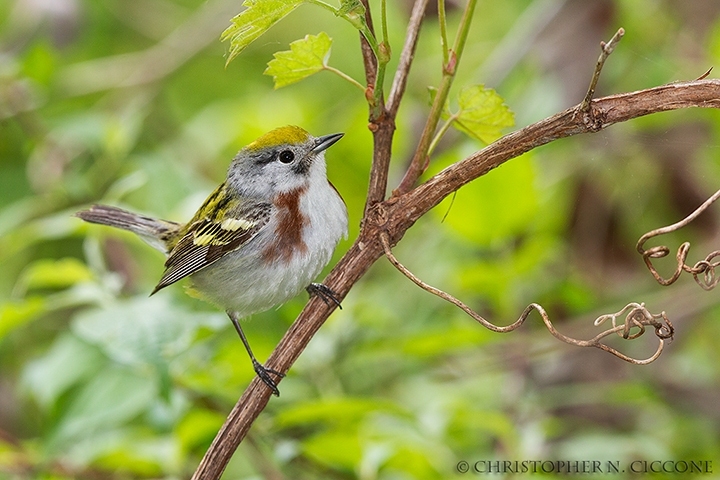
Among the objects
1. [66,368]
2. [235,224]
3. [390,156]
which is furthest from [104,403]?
[390,156]

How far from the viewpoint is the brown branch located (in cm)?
138

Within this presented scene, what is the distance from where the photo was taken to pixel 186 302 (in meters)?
2.52

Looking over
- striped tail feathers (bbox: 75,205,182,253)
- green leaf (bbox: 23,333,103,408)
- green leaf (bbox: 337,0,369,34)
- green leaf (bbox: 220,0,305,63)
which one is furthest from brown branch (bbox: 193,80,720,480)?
striped tail feathers (bbox: 75,205,182,253)

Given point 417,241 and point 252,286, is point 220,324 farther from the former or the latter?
point 417,241

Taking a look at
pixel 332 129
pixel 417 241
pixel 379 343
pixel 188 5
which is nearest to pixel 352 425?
pixel 379 343

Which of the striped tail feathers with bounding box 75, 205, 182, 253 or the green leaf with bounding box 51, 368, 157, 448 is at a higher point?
the striped tail feathers with bounding box 75, 205, 182, 253

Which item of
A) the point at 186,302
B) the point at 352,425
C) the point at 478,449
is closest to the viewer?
the point at 186,302

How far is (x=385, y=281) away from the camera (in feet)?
14.3

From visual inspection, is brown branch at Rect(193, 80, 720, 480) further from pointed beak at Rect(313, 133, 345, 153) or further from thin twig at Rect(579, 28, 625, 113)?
pointed beak at Rect(313, 133, 345, 153)

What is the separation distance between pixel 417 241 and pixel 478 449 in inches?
48.6

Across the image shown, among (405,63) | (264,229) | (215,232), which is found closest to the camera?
(405,63)

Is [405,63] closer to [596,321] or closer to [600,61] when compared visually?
[600,61]

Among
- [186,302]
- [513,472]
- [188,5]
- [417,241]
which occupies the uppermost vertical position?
[188,5]

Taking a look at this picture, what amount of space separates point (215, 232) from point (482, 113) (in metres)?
1.34
